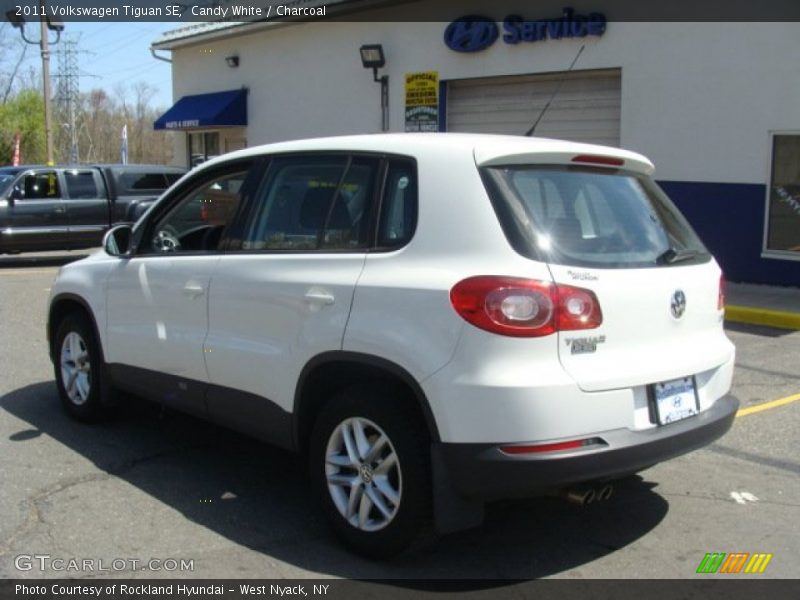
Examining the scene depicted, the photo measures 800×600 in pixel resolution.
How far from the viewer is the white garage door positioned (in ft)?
45.3

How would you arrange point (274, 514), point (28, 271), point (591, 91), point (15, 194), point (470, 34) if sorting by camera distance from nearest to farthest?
point (274, 514) → point (591, 91) → point (470, 34) → point (28, 271) → point (15, 194)

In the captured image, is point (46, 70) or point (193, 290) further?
point (46, 70)

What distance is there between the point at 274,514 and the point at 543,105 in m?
11.3

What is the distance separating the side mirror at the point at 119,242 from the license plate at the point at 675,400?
338 cm

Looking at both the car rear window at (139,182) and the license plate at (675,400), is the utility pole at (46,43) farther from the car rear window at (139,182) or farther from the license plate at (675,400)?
the license plate at (675,400)

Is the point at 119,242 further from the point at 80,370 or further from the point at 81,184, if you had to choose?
the point at 81,184

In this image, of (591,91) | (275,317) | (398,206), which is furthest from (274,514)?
(591,91)

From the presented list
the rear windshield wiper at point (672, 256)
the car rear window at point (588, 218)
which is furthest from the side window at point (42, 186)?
the rear windshield wiper at point (672, 256)

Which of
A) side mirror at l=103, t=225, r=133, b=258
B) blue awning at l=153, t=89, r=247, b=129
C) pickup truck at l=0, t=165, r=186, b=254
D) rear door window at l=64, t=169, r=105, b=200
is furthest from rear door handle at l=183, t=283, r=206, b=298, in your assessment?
blue awning at l=153, t=89, r=247, b=129

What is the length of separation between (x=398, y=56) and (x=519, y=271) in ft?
46.1

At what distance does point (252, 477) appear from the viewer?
5129 millimetres

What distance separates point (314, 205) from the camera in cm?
441

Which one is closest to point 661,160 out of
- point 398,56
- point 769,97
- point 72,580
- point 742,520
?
point 769,97

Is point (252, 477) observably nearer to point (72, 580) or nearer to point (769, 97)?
point (72, 580)
